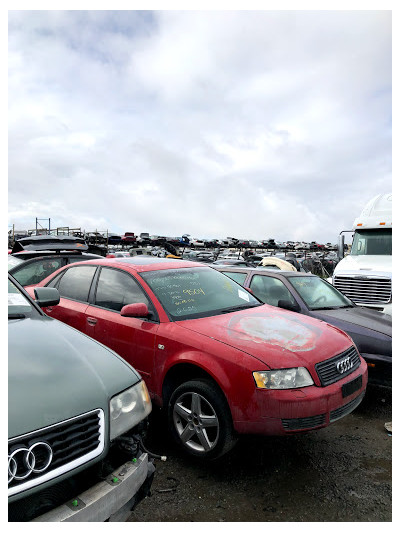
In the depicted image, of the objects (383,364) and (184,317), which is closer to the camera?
(184,317)

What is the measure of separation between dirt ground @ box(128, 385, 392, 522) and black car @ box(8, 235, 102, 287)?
388 cm

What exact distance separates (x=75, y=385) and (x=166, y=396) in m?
1.54

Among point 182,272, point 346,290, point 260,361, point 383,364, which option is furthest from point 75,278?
point 346,290

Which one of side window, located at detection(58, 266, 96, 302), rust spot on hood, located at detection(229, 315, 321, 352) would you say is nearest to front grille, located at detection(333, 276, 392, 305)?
rust spot on hood, located at detection(229, 315, 321, 352)

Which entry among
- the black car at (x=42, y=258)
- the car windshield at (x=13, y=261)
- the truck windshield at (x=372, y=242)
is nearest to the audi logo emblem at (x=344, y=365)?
the black car at (x=42, y=258)

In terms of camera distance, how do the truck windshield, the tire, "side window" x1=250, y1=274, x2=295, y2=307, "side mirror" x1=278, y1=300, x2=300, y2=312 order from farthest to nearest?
the truck windshield
"side window" x1=250, y1=274, x2=295, y2=307
"side mirror" x1=278, y1=300, x2=300, y2=312
the tire

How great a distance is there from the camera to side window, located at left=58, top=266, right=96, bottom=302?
4266 mm

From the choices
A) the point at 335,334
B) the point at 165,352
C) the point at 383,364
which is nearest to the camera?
the point at 165,352

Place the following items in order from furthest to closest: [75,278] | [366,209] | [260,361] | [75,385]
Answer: [366,209] → [75,278] → [260,361] → [75,385]

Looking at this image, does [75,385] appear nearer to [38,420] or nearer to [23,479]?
[38,420]

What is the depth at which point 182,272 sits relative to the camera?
407 cm

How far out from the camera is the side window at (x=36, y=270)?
6.11 metres

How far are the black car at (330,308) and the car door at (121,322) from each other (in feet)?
6.79

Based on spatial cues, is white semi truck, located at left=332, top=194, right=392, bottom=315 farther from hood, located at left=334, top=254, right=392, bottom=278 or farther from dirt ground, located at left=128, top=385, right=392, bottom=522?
dirt ground, located at left=128, top=385, right=392, bottom=522
